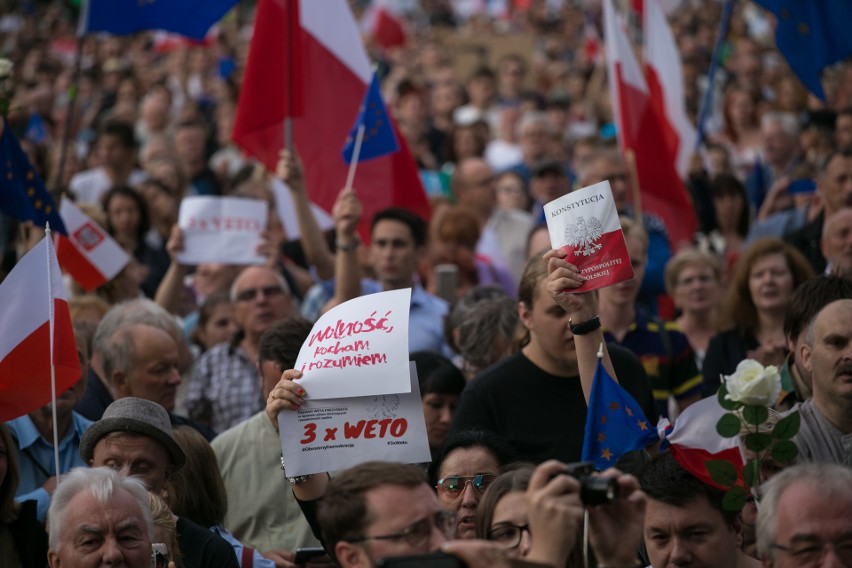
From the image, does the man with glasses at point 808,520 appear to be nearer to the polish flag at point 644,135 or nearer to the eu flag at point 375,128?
the eu flag at point 375,128

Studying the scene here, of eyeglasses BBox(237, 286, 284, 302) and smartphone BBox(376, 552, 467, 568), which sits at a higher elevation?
smartphone BBox(376, 552, 467, 568)

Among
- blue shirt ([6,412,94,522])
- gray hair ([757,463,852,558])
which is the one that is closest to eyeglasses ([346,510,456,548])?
gray hair ([757,463,852,558])

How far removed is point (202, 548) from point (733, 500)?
6.51ft

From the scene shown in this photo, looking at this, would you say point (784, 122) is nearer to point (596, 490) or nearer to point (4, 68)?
point (4, 68)

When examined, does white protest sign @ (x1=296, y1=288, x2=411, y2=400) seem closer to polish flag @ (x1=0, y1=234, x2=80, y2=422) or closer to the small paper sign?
the small paper sign

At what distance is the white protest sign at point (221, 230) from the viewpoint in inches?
372

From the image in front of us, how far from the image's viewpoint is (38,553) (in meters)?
5.57

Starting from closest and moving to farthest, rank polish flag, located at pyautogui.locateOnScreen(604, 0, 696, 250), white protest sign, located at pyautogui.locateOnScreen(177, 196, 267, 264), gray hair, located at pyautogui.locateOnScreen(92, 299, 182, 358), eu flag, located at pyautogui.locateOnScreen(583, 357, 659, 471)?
eu flag, located at pyautogui.locateOnScreen(583, 357, 659, 471), gray hair, located at pyautogui.locateOnScreen(92, 299, 182, 358), white protest sign, located at pyautogui.locateOnScreen(177, 196, 267, 264), polish flag, located at pyautogui.locateOnScreen(604, 0, 696, 250)

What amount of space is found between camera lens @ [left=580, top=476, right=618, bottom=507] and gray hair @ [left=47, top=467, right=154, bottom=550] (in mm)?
1817

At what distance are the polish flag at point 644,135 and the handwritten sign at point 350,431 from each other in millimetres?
5237

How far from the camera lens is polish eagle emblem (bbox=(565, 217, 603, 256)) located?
5266 mm

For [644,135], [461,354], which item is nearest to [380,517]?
[461,354]

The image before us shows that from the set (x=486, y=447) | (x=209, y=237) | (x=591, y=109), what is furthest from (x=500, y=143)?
(x=486, y=447)

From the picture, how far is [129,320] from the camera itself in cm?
723
